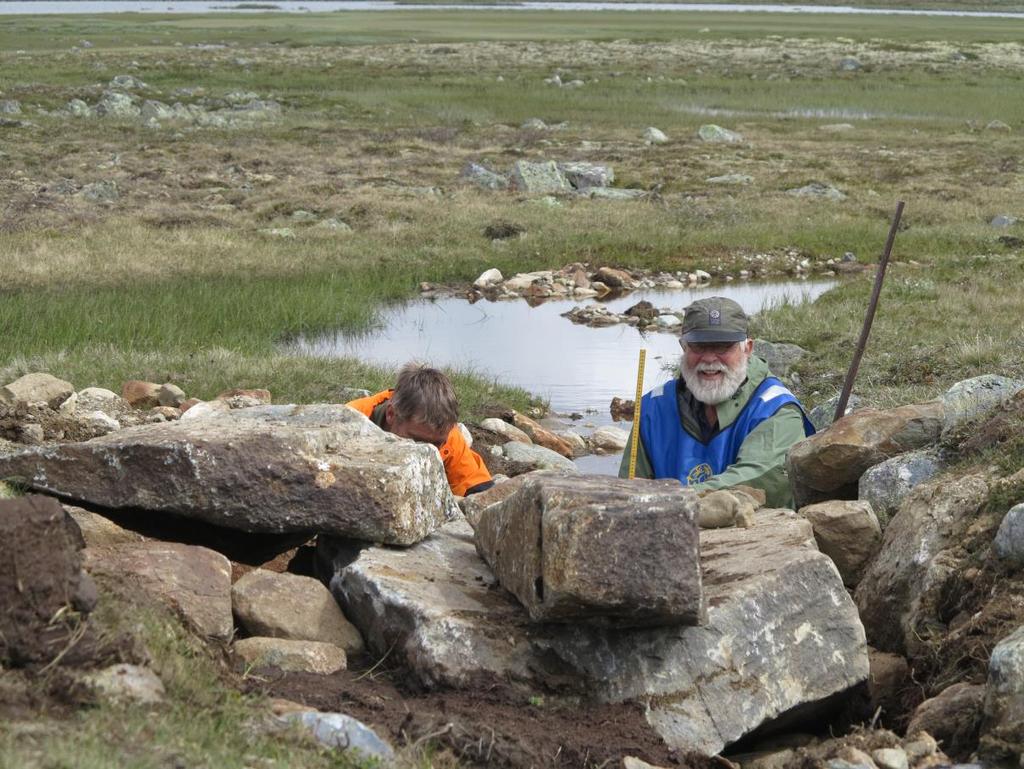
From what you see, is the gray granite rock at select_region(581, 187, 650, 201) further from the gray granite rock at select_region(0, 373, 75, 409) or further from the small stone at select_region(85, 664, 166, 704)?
the small stone at select_region(85, 664, 166, 704)

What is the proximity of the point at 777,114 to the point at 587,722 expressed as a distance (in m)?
46.9

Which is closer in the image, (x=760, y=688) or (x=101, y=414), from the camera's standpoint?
(x=760, y=688)

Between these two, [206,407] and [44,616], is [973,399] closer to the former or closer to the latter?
[206,407]

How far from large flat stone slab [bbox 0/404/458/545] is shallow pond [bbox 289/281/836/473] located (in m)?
8.18

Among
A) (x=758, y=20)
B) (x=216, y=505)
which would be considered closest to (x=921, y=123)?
(x=216, y=505)

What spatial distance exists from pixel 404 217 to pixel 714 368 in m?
17.3

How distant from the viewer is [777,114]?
50.0 m

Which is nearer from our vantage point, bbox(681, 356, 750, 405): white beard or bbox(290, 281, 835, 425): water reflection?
bbox(681, 356, 750, 405): white beard

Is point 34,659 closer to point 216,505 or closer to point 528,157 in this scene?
point 216,505

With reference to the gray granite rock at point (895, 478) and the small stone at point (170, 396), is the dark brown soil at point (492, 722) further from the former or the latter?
the small stone at point (170, 396)

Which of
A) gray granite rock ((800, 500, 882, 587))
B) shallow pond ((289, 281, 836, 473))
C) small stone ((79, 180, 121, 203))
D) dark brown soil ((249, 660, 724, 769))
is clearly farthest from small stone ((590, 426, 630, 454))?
small stone ((79, 180, 121, 203))

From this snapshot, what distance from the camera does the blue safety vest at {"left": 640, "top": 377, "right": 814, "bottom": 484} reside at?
8.15 meters

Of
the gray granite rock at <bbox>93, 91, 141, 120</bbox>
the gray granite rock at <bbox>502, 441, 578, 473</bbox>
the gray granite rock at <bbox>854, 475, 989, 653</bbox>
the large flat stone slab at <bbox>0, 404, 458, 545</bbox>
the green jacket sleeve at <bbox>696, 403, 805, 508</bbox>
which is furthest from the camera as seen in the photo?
the gray granite rock at <bbox>93, 91, 141, 120</bbox>

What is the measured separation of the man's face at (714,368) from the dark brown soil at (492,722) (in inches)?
118
